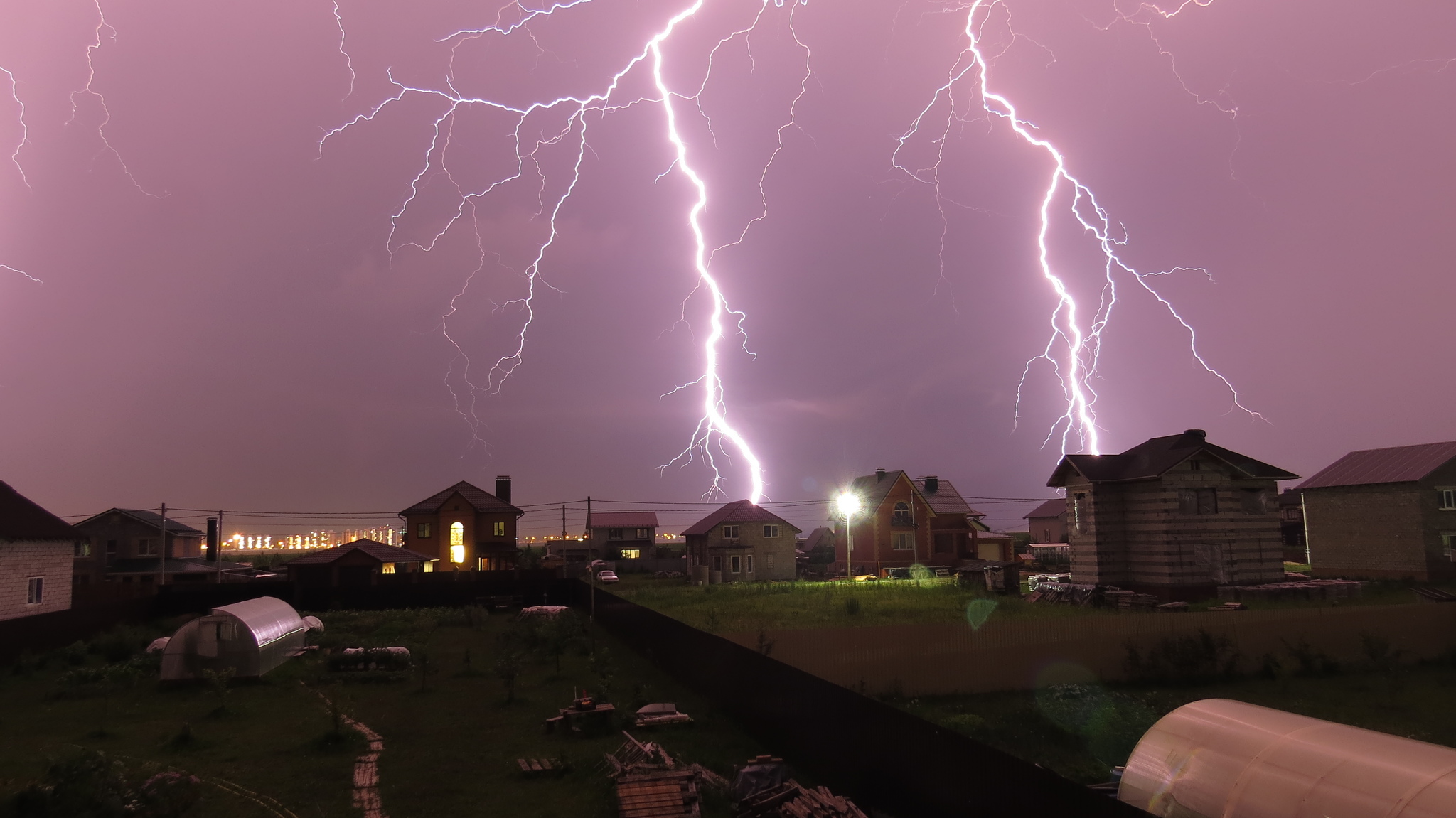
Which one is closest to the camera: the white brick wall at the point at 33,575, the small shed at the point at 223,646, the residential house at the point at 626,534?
the small shed at the point at 223,646

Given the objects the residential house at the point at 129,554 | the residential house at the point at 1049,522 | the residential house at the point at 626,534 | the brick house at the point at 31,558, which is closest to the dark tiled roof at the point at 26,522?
the brick house at the point at 31,558

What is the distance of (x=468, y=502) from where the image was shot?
59.6 meters

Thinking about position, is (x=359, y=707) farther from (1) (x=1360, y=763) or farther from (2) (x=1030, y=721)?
(1) (x=1360, y=763)

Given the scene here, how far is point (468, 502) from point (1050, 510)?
74997mm

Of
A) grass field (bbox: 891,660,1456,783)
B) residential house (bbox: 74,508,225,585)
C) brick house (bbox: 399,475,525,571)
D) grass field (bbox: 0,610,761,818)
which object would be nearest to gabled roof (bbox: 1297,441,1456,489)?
grass field (bbox: 891,660,1456,783)

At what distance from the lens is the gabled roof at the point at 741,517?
61.0 meters

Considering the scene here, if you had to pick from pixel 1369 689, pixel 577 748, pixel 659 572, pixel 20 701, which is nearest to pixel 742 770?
pixel 577 748

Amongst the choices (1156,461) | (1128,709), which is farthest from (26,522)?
(1156,461)

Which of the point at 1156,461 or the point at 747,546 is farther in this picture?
the point at 747,546

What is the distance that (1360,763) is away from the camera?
23.8 ft

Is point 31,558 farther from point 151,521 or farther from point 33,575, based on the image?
point 151,521

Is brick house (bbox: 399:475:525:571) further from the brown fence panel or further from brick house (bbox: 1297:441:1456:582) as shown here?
brick house (bbox: 1297:441:1456:582)

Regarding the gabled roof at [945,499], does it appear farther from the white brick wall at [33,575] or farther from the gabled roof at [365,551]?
the white brick wall at [33,575]

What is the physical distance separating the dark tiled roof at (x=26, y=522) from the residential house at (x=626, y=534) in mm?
52031
